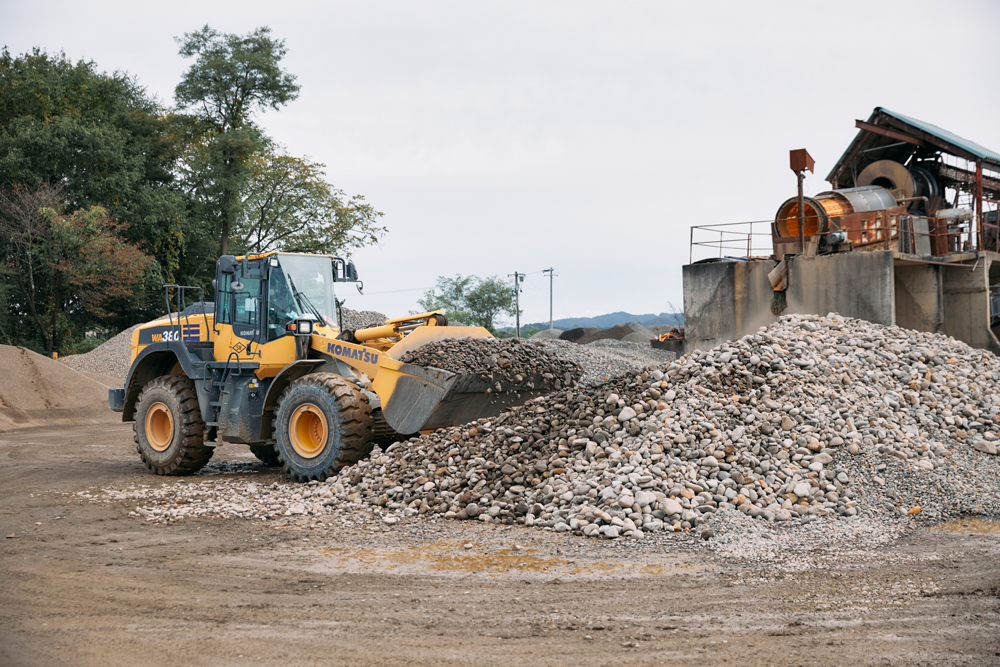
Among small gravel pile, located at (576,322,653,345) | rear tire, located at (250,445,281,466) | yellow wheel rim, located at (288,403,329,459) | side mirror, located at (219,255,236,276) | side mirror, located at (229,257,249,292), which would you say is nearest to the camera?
yellow wheel rim, located at (288,403,329,459)

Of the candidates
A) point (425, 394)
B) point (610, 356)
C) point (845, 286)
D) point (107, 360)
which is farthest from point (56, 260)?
point (845, 286)

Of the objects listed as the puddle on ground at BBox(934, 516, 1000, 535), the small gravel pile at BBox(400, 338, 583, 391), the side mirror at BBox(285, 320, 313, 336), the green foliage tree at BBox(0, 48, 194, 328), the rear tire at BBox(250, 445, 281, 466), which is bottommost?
the puddle on ground at BBox(934, 516, 1000, 535)

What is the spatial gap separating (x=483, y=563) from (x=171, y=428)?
6888 millimetres

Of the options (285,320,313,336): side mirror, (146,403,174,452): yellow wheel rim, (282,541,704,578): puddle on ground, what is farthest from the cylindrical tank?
(282,541,704,578): puddle on ground

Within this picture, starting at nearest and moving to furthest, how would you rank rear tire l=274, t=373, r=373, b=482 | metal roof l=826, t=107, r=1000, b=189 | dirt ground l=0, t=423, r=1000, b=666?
dirt ground l=0, t=423, r=1000, b=666 → rear tire l=274, t=373, r=373, b=482 → metal roof l=826, t=107, r=1000, b=189

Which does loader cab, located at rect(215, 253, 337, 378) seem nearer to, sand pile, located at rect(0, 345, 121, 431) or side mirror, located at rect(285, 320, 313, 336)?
side mirror, located at rect(285, 320, 313, 336)

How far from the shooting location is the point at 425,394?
31.6 feet

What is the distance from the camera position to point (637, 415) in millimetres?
9000

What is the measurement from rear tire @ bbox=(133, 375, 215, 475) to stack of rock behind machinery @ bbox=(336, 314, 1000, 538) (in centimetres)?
327

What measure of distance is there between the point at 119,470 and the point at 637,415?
796cm

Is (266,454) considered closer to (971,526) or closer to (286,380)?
(286,380)

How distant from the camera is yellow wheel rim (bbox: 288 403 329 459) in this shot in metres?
10.00

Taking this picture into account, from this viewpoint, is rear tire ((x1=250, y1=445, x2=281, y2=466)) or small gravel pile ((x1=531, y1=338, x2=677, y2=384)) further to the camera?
small gravel pile ((x1=531, y1=338, x2=677, y2=384))

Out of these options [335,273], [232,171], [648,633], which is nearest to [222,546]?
[648,633]
